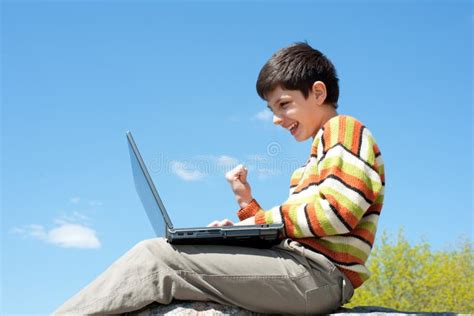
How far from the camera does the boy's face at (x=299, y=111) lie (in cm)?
379

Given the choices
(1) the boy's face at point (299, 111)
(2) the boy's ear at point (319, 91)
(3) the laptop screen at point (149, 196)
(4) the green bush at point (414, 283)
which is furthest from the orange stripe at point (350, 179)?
(4) the green bush at point (414, 283)

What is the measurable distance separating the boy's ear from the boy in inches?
8.1

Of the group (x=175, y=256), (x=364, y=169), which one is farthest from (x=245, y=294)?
(x=364, y=169)

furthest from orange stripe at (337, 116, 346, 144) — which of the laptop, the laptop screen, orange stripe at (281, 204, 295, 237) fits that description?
the laptop screen

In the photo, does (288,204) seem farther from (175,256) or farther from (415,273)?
(415,273)

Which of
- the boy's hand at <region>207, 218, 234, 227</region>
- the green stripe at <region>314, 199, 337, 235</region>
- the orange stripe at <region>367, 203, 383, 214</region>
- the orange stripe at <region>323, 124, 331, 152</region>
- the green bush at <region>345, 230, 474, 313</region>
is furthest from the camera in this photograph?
the green bush at <region>345, 230, 474, 313</region>

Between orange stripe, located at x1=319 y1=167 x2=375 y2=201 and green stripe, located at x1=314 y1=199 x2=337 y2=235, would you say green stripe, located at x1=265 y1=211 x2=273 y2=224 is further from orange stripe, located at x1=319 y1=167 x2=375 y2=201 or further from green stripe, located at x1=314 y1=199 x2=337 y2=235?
orange stripe, located at x1=319 y1=167 x2=375 y2=201

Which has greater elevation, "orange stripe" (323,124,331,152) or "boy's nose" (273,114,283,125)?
"boy's nose" (273,114,283,125)

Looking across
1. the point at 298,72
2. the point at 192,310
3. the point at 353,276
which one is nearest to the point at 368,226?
the point at 353,276

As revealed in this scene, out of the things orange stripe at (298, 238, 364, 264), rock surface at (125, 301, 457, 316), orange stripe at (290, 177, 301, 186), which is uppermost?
orange stripe at (290, 177, 301, 186)

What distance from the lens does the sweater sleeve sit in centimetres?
327

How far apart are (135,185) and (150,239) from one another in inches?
41.0

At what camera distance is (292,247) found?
3357mm

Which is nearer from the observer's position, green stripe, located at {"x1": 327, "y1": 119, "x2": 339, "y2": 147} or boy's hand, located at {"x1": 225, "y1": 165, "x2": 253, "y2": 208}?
green stripe, located at {"x1": 327, "y1": 119, "x2": 339, "y2": 147}
